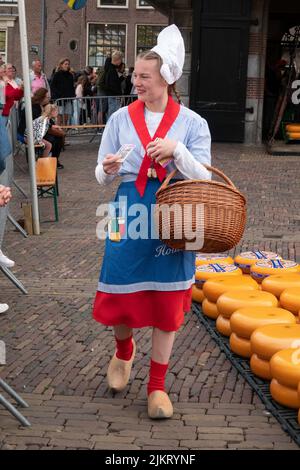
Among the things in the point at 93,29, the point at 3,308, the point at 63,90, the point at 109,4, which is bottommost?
the point at 3,308

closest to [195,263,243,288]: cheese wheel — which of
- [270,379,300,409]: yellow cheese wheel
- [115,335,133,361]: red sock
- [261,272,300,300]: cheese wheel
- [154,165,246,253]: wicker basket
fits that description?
[261,272,300,300]: cheese wheel

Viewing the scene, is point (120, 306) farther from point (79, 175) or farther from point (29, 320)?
point (79, 175)

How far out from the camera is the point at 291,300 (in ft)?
18.3

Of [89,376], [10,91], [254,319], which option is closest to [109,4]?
[10,91]

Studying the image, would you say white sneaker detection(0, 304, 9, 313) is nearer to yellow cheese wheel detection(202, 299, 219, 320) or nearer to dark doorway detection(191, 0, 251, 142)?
yellow cheese wheel detection(202, 299, 219, 320)

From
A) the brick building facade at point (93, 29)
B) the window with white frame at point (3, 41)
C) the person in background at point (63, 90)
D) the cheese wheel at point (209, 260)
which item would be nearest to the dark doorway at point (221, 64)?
the person in background at point (63, 90)

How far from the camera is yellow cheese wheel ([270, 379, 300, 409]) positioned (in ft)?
14.2

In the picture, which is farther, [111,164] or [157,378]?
[157,378]

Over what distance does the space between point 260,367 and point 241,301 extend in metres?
0.80

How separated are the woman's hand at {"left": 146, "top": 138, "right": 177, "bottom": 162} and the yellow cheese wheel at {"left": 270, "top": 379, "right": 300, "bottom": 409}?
4.54 feet

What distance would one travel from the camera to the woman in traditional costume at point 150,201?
4.21 meters

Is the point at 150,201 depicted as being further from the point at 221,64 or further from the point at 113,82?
the point at 113,82

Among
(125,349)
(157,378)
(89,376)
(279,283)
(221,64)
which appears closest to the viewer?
(157,378)
